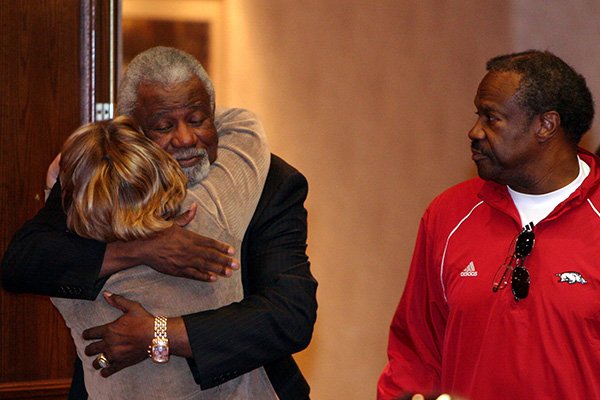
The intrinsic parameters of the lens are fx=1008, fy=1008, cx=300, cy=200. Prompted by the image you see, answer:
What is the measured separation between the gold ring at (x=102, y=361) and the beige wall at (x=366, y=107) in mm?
2324

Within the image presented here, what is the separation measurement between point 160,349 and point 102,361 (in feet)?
0.45

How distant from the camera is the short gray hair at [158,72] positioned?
94.3 inches

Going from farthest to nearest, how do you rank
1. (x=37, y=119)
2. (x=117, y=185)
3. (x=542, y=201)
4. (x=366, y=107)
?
(x=366, y=107), (x=37, y=119), (x=542, y=201), (x=117, y=185)

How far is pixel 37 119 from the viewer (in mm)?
3670

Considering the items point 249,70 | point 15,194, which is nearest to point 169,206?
point 15,194

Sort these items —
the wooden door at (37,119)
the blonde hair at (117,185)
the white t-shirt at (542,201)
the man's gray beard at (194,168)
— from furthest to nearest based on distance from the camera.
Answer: the wooden door at (37,119)
the white t-shirt at (542,201)
the man's gray beard at (194,168)
the blonde hair at (117,185)

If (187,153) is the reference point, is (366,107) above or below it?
below

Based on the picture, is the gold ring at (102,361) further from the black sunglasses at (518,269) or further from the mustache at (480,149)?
the mustache at (480,149)

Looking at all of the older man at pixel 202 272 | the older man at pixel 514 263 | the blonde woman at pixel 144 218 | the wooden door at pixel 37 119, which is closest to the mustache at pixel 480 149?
the older man at pixel 514 263

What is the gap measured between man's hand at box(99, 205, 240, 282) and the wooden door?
162 centimetres

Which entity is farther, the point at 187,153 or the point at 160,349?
the point at 187,153

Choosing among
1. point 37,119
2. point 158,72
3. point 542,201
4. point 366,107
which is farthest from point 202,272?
point 366,107

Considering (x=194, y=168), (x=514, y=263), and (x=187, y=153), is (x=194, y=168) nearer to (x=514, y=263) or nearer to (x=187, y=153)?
(x=187, y=153)

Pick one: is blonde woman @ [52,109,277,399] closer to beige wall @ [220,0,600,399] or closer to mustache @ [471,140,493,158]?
mustache @ [471,140,493,158]
